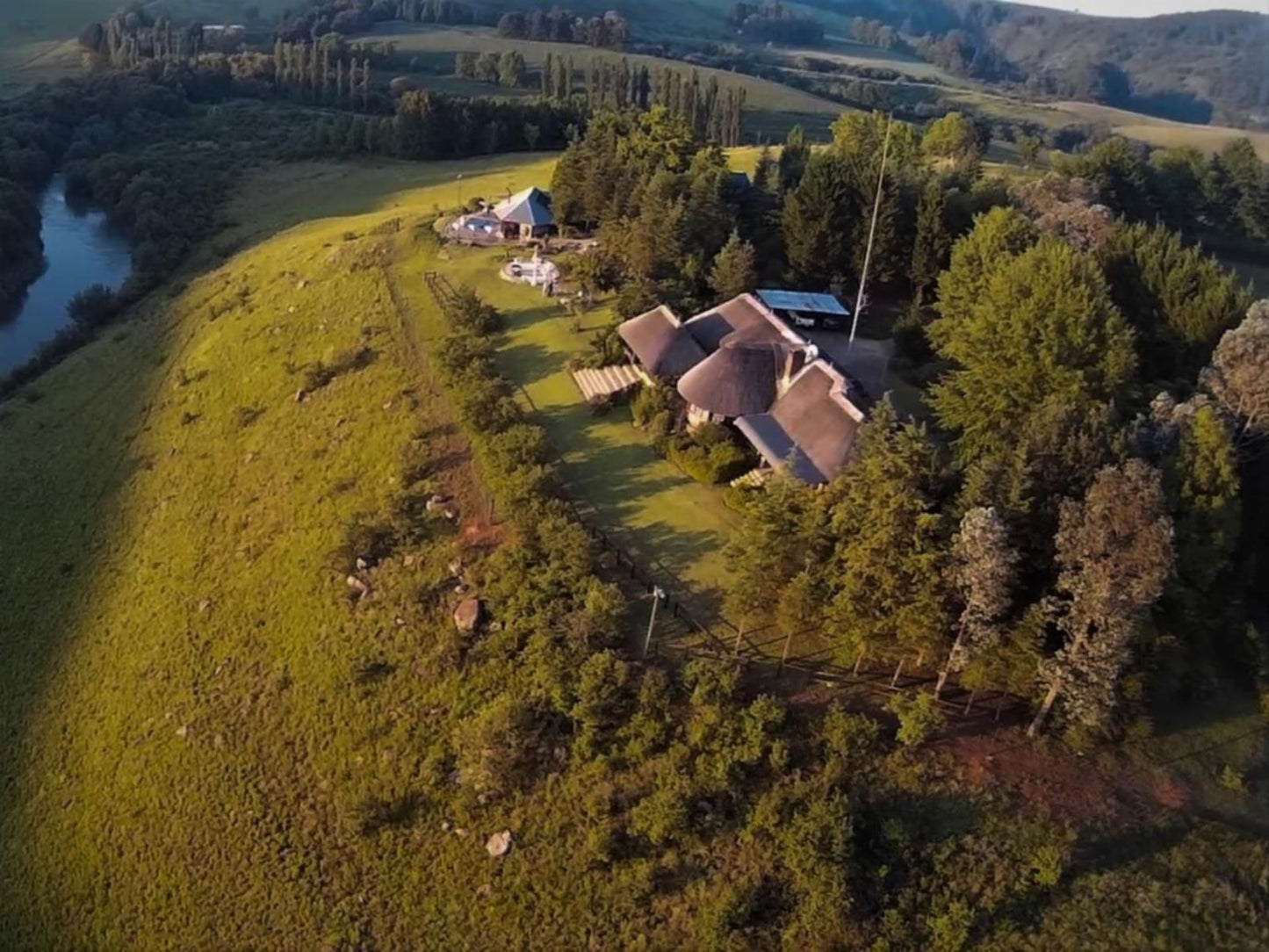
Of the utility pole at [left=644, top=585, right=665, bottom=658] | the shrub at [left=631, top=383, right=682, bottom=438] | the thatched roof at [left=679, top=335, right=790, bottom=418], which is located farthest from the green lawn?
the thatched roof at [left=679, top=335, right=790, bottom=418]

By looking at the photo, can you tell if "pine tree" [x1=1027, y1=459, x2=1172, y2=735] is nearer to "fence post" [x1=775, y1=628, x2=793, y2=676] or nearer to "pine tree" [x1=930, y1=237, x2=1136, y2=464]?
"fence post" [x1=775, y1=628, x2=793, y2=676]

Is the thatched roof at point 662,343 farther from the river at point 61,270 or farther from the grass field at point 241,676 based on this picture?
the river at point 61,270

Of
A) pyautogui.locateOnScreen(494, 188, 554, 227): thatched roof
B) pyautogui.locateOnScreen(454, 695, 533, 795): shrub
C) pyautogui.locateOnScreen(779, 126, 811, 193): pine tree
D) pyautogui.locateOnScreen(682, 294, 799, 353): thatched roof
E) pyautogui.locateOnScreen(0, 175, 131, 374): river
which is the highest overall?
pyautogui.locateOnScreen(779, 126, 811, 193): pine tree

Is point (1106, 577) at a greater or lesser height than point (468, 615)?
greater

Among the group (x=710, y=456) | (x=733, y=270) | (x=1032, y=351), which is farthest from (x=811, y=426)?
(x=733, y=270)

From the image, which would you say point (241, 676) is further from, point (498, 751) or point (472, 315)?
point (472, 315)

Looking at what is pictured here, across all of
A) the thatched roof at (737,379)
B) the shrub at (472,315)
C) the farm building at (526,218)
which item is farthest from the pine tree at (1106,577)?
the farm building at (526,218)

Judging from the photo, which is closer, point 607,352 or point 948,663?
point 948,663
